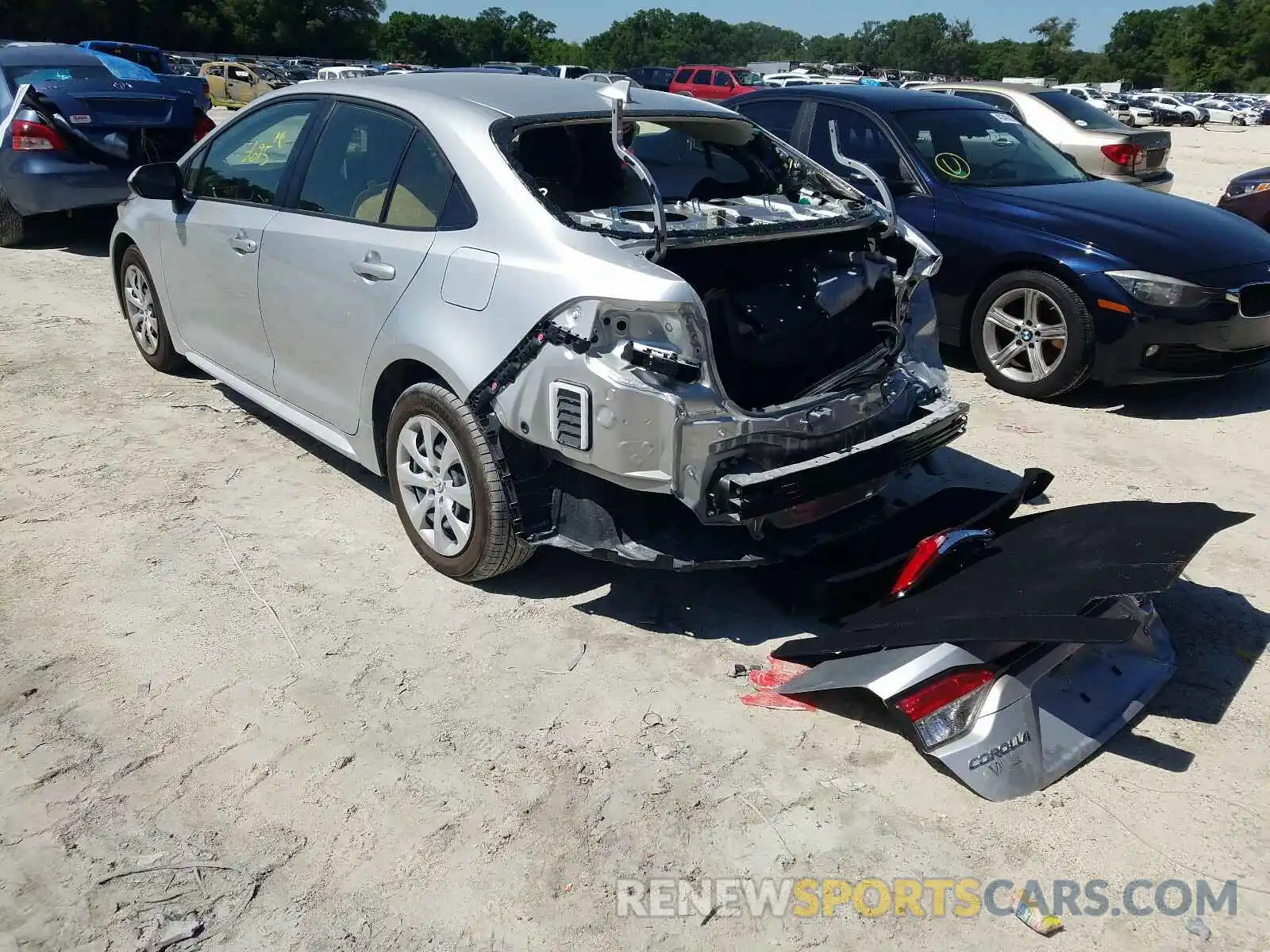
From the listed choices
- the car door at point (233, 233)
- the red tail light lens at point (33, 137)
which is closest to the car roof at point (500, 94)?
the car door at point (233, 233)

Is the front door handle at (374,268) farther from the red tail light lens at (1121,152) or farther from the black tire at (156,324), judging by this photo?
the red tail light lens at (1121,152)

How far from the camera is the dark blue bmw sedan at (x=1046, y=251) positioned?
5.66 metres

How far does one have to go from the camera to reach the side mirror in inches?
195

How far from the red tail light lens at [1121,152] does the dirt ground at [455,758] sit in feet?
20.7

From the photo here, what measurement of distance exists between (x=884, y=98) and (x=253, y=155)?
4.45 meters

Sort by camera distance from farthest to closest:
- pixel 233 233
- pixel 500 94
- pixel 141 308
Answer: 1. pixel 141 308
2. pixel 233 233
3. pixel 500 94

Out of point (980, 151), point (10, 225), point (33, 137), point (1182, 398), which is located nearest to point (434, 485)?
point (1182, 398)

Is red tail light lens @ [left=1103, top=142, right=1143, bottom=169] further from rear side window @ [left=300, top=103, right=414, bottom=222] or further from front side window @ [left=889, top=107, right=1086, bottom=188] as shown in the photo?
rear side window @ [left=300, top=103, right=414, bottom=222]

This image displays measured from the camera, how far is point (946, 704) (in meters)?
2.92

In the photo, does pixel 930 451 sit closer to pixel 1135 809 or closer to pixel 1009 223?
pixel 1135 809

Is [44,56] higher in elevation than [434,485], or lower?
higher

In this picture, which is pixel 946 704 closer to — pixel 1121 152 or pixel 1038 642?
pixel 1038 642

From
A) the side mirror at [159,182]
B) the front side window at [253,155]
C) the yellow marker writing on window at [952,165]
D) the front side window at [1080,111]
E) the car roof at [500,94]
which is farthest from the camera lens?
the front side window at [1080,111]

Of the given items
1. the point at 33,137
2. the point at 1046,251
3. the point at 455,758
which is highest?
the point at 33,137
